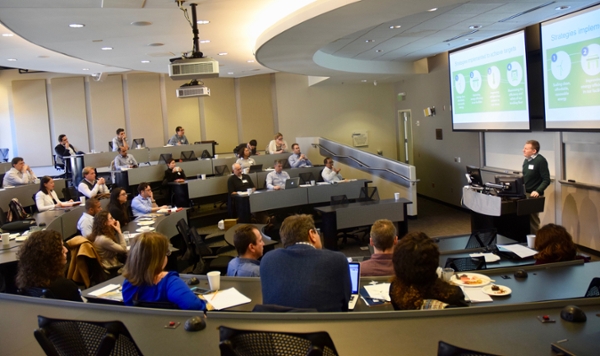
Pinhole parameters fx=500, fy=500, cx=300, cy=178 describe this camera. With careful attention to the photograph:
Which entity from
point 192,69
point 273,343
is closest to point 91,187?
point 192,69

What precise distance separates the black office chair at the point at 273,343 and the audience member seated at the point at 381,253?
1.77 meters

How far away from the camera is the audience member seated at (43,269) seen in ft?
11.5

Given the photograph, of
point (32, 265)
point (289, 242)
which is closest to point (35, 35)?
point (32, 265)

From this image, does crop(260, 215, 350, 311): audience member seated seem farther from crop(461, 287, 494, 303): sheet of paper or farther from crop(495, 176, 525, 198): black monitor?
crop(495, 176, 525, 198): black monitor

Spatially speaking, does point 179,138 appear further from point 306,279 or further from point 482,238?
point 306,279

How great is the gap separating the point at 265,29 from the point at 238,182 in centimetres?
343

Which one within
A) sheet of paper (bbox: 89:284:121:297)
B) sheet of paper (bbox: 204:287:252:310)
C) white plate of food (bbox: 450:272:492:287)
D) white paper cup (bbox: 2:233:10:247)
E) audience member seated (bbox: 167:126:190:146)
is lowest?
white plate of food (bbox: 450:272:492:287)

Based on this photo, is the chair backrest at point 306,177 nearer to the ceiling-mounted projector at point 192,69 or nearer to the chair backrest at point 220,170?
the chair backrest at point 220,170

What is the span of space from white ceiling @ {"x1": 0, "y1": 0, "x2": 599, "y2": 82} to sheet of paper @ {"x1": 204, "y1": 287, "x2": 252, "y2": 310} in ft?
10.5

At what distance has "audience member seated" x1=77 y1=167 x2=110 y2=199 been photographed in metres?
8.31

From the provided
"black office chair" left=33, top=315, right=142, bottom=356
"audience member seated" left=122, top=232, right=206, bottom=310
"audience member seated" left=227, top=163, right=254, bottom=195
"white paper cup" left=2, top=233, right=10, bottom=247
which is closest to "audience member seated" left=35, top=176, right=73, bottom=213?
"white paper cup" left=2, top=233, right=10, bottom=247

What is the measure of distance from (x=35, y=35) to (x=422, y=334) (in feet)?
22.5

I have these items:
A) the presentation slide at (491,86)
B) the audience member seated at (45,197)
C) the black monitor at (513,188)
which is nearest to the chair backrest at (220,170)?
the audience member seated at (45,197)

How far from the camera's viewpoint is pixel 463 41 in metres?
9.55
